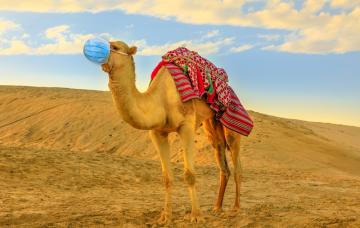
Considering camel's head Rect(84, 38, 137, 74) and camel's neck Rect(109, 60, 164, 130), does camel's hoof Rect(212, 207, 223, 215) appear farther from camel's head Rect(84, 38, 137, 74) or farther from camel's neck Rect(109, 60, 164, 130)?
camel's head Rect(84, 38, 137, 74)

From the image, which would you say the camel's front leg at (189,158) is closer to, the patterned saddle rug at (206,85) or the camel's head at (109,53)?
the patterned saddle rug at (206,85)

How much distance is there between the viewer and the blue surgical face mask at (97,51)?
237 inches

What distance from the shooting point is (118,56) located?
6.29 m

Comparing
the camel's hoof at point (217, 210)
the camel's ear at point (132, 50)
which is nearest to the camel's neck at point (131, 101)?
the camel's ear at point (132, 50)

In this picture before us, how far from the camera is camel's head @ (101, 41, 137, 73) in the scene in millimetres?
6211

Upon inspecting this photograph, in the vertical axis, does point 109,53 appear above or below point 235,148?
above

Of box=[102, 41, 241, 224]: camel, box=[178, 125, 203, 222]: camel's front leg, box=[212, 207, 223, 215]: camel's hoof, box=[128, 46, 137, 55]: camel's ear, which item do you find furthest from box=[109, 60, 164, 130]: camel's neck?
box=[212, 207, 223, 215]: camel's hoof

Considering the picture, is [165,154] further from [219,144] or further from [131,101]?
[219,144]

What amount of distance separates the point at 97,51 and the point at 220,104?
2681 mm

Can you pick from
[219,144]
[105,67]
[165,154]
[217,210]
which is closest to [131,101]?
[105,67]

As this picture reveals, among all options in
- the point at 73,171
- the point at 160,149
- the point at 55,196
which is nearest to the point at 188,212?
the point at 160,149

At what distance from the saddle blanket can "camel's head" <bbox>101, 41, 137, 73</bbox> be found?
3.43ft

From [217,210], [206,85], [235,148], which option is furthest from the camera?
[235,148]

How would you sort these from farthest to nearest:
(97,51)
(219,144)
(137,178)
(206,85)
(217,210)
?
(137,178)
(219,144)
(217,210)
(206,85)
(97,51)
